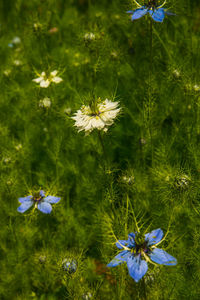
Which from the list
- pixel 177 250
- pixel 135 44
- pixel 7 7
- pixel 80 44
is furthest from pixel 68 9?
pixel 177 250

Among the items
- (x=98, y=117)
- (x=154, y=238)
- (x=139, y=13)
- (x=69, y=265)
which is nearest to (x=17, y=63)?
(x=139, y=13)

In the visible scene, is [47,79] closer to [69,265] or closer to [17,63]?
[17,63]

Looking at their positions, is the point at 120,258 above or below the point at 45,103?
below

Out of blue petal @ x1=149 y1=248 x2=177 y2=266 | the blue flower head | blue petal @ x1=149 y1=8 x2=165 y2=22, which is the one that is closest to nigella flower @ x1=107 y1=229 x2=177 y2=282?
blue petal @ x1=149 y1=248 x2=177 y2=266

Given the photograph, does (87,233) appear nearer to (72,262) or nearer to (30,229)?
(30,229)

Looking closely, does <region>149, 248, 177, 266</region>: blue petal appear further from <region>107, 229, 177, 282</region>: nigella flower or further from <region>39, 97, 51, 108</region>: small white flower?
<region>39, 97, 51, 108</region>: small white flower

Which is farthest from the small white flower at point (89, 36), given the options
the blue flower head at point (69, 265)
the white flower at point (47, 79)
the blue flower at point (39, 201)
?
the blue flower head at point (69, 265)
